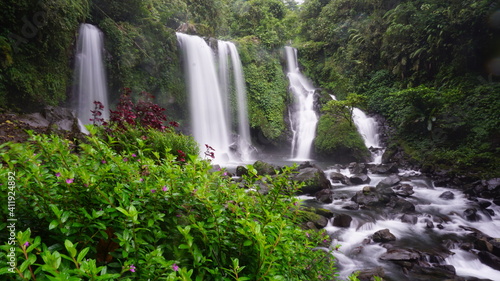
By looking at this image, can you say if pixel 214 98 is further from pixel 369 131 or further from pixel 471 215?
pixel 471 215

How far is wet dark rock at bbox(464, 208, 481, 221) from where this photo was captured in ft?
23.7

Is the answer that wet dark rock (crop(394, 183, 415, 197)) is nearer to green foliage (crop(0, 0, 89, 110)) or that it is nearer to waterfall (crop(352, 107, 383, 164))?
waterfall (crop(352, 107, 383, 164))

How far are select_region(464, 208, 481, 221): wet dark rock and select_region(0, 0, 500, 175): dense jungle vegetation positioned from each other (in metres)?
3.82

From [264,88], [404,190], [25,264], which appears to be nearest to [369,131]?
[404,190]

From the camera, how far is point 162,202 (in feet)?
5.44

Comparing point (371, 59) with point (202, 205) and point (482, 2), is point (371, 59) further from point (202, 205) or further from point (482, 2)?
point (202, 205)

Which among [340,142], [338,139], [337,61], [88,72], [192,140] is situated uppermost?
[337,61]

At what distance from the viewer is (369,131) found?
1678 cm

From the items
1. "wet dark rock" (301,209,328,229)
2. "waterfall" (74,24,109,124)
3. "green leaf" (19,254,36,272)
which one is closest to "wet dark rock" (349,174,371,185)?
"wet dark rock" (301,209,328,229)

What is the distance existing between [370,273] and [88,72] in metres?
12.7

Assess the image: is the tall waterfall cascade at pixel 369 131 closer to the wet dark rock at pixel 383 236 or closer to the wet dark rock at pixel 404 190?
the wet dark rock at pixel 404 190

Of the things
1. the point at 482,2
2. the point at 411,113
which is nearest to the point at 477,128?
the point at 411,113

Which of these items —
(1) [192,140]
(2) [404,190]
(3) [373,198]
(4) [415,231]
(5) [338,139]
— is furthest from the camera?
(5) [338,139]

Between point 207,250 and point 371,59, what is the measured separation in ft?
72.5
